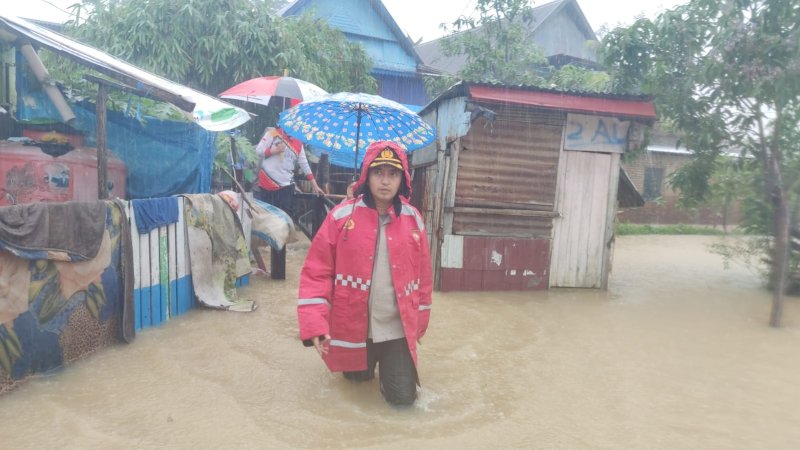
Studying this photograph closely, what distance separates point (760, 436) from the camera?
11.8ft

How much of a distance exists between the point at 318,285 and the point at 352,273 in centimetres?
22

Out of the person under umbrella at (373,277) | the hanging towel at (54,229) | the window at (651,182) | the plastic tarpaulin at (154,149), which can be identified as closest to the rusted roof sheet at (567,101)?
the plastic tarpaulin at (154,149)

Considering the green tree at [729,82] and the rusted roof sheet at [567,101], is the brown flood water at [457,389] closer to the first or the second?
the green tree at [729,82]

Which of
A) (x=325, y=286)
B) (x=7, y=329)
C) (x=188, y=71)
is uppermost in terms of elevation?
(x=188, y=71)

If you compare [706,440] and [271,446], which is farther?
[706,440]

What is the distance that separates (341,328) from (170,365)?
1.58 m

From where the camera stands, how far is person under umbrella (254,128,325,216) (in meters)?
7.52

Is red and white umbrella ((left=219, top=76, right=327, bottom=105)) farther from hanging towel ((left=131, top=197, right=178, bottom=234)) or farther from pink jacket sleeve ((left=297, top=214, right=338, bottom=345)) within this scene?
pink jacket sleeve ((left=297, top=214, right=338, bottom=345))

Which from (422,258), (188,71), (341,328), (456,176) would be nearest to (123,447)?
(341,328)

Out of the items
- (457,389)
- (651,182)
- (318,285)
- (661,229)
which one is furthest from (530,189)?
(651,182)

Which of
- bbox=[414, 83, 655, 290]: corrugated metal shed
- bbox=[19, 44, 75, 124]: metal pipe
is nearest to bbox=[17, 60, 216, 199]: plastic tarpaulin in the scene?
bbox=[19, 44, 75, 124]: metal pipe

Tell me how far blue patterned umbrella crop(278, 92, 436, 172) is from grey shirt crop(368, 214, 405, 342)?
2434 mm

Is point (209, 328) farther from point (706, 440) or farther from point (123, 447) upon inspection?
point (706, 440)

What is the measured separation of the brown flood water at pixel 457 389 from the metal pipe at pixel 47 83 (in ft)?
8.15
